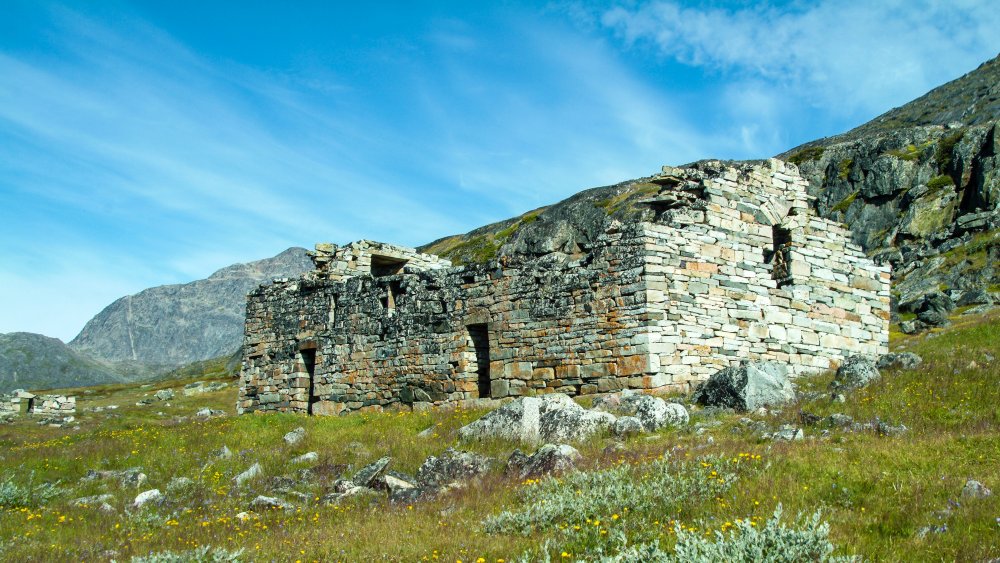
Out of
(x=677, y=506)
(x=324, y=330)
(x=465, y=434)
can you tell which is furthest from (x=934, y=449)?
(x=324, y=330)

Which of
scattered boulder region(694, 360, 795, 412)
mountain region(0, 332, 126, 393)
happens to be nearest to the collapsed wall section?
scattered boulder region(694, 360, 795, 412)

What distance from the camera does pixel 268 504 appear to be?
924cm

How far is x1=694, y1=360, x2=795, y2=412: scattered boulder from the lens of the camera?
1210cm

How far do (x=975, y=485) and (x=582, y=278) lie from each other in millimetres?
9890

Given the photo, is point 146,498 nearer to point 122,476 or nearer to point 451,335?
point 122,476

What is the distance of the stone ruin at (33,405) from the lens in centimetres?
3619

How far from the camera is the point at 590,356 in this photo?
1527cm

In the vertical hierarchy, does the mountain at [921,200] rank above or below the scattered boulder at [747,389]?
above

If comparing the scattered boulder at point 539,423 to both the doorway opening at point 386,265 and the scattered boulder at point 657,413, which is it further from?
the doorway opening at point 386,265

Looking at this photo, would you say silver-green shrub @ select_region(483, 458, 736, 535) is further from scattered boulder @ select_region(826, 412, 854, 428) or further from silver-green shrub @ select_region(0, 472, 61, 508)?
silver-green shrub @ select_region(0, 472, 61, 508)

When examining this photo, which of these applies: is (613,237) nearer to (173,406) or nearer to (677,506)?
(677,506)

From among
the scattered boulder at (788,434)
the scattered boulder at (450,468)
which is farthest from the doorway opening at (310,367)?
the scattered boulder at (788,434)

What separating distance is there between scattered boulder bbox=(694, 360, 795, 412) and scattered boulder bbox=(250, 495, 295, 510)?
7201mm

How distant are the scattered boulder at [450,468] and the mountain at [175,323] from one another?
127238 millimetres
